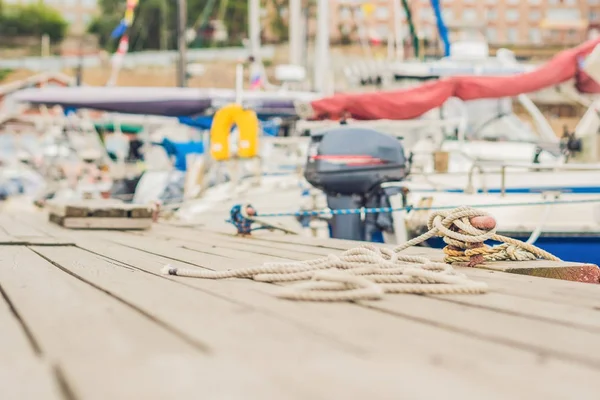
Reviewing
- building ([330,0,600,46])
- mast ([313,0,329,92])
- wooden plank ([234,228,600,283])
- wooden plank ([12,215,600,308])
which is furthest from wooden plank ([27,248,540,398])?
building ([330,0,600,46])

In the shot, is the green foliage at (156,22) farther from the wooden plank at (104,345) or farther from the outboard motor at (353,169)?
the wooden plank at (104,345)

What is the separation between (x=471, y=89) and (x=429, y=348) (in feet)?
22.1

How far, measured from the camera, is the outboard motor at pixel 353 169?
226 inches

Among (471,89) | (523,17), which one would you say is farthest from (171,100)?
(523,17)

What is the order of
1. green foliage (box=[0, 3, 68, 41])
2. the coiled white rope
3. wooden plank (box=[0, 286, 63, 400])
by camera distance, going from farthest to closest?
1. green foliage (box=[0, 3, 68, 41])
2. the coiled white rope
3. wooden plank (box=[0, 286, 63, 400])

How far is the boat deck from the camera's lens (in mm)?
1325

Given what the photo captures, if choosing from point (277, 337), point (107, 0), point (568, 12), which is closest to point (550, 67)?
point (277, 337)

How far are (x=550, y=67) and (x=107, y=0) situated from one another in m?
54.8

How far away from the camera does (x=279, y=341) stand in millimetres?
1682

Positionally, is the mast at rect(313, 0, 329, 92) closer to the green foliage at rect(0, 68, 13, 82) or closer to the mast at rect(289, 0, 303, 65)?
the mast at rect(289, 0, 303, 65)

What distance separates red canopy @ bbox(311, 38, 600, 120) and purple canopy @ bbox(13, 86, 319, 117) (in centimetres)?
387

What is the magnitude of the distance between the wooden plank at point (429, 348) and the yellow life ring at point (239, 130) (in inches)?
237

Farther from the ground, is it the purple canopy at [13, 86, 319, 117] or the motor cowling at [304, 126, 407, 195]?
the purple canopy at [13, 86, 319, 117]

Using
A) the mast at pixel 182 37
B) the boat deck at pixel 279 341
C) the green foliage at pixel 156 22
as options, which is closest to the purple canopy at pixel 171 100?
the mast at pixel 182 37
